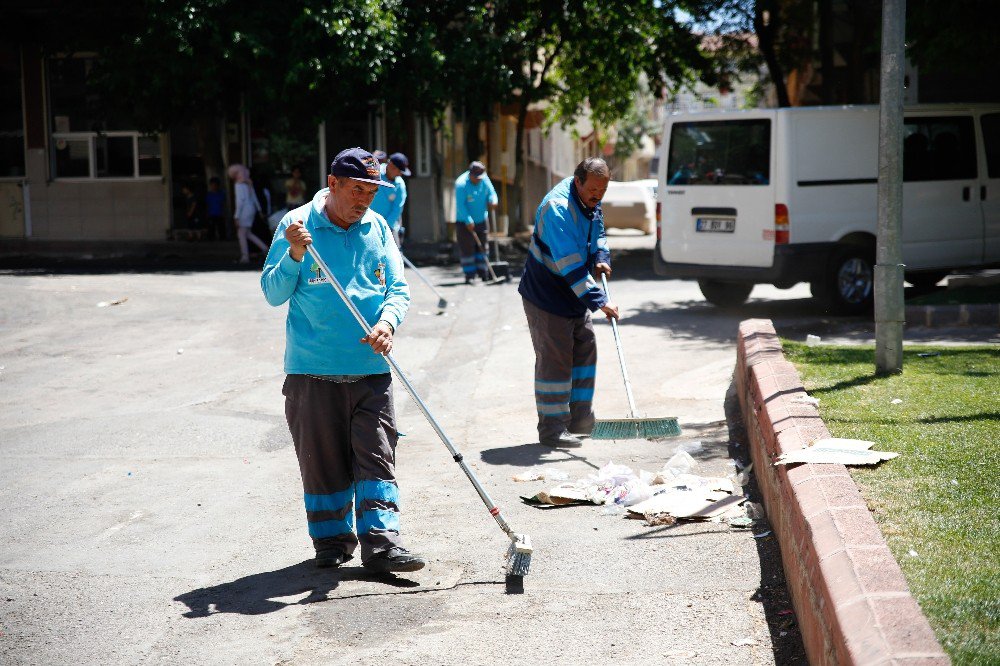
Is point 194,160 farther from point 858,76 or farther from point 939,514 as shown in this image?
point 939,514

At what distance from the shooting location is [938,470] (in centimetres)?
511

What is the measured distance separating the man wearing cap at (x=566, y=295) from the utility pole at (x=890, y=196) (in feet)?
6.07

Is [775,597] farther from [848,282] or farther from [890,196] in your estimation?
[848,282]

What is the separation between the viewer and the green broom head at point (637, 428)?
7070 millimetres

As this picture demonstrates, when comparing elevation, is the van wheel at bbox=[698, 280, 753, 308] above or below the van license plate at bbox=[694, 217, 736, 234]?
below

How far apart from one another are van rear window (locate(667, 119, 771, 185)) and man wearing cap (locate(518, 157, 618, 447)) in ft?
18.0

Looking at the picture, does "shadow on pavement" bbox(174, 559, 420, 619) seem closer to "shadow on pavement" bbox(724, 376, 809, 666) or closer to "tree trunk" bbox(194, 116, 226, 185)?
"shadow on pavement" bbox(724, 376, 809, 666)

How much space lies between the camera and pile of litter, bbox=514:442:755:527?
18.7 ft

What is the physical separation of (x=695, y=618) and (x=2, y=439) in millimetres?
5353

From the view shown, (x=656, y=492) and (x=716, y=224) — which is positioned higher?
(x=716, y=224)

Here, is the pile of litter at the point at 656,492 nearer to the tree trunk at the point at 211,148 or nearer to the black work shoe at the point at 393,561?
the black work shoe at the point at 393,561

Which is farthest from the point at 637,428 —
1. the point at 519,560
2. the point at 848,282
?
the point at 848,282

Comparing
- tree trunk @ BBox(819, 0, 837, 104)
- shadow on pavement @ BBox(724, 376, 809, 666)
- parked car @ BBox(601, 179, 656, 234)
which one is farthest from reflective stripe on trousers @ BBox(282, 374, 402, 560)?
parked car @ BBox(601, 179, 656, 234)

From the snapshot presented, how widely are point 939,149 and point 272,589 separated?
34.7ft
